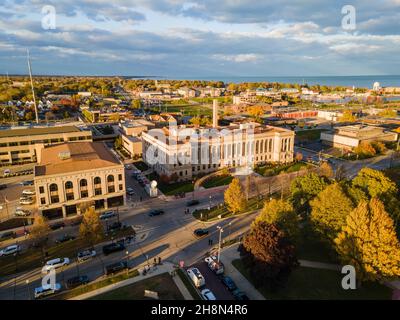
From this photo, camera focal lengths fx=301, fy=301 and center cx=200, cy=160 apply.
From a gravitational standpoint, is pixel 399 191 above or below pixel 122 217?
above

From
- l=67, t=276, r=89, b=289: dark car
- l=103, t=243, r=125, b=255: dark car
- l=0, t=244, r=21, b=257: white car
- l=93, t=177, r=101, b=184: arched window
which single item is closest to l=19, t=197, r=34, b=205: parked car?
l=93, t=177, r=101, b=184: arched window

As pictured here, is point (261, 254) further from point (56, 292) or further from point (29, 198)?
point (29, 198)

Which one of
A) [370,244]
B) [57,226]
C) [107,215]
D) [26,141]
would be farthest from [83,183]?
[370,244]

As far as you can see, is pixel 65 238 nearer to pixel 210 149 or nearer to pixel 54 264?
pixel 54 264

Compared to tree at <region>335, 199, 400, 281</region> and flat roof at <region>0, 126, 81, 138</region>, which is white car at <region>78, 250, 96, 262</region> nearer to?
tree at <region>335, 199, 400, 281</region>

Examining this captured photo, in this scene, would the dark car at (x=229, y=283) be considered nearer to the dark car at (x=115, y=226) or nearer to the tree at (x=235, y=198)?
the tree at (x=235, y=198)

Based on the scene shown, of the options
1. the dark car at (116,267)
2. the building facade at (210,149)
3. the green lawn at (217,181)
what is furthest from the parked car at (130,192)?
the dark car at (116,267)
